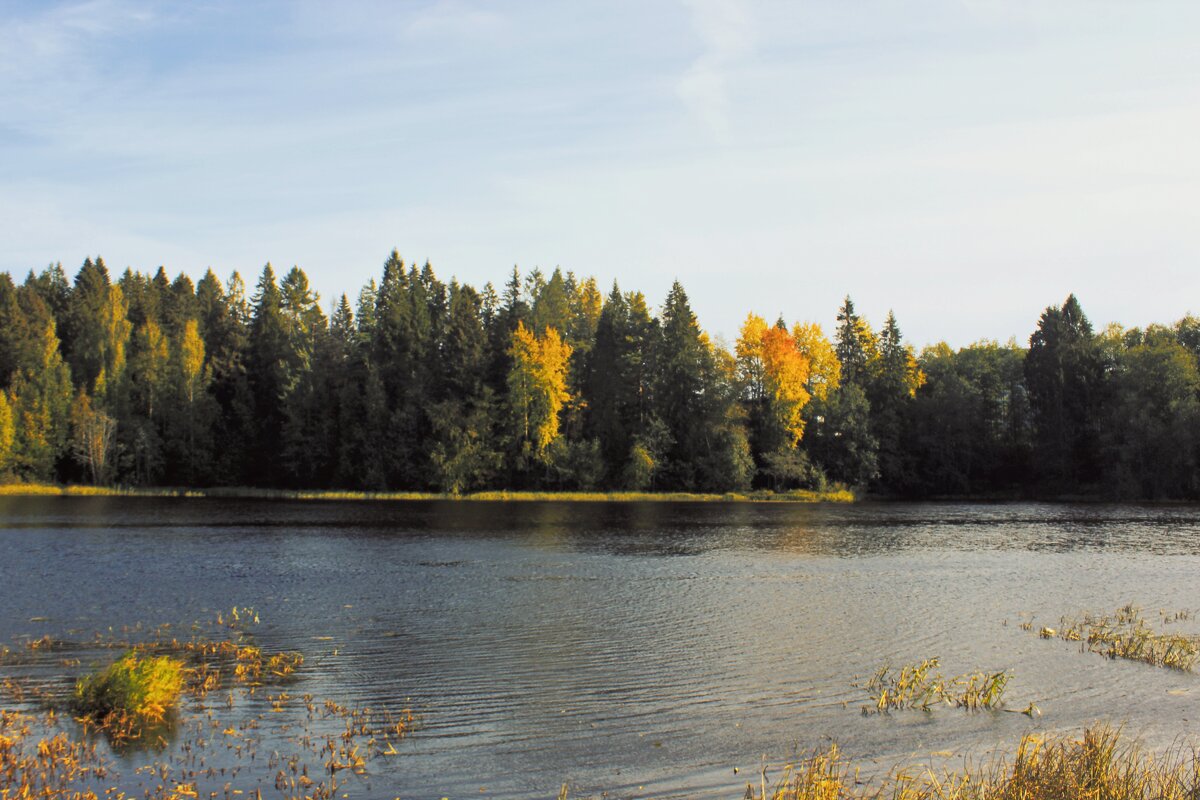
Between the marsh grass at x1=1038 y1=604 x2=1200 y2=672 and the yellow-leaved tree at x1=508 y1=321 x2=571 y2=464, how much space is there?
204 ft

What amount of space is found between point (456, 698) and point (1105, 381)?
92644 mm

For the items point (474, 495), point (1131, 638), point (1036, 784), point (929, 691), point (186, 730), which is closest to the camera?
point (1036, 784)

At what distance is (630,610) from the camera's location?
1086 inches

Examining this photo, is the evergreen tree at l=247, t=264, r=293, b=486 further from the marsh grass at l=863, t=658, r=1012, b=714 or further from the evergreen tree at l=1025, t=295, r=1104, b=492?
the marsh grass at l=863, t=658, r=1012, b=714

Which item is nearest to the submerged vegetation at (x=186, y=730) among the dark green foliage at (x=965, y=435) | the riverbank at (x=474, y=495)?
the riverbank at (x=474, y=495)

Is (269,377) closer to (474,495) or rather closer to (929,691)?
(474,495)

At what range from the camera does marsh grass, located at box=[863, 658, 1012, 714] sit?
17375 millimetres

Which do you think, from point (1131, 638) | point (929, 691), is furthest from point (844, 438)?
point (929, 691)

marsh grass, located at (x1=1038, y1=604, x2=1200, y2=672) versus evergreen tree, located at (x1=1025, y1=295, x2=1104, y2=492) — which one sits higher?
evergreen tree, located at (x1=1025, y1=295, x2=1104, y2=492)

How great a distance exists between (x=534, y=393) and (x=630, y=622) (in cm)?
6190

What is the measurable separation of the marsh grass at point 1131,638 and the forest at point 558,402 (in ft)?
187

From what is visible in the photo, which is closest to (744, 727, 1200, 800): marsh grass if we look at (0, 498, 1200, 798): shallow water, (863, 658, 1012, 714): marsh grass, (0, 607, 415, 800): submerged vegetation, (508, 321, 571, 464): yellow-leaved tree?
(0, 498, 1200, 798): shallow water

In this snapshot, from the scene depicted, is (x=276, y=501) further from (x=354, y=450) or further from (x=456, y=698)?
→ (x=456, y=698)

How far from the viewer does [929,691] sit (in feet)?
58.5
